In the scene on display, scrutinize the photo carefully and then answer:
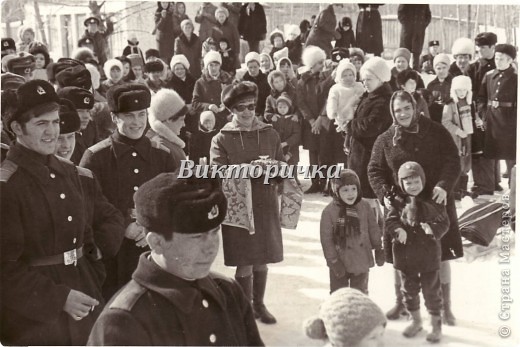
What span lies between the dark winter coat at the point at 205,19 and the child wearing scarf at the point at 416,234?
1310mm

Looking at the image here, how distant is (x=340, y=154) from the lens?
12.1 ft

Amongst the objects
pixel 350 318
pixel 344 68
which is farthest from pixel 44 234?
pixel 344 68

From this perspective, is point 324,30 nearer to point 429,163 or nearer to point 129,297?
point 429,163

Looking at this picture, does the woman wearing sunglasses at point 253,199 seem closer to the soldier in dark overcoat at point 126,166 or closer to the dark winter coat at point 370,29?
the soldier in dark overcoat at point 126,166

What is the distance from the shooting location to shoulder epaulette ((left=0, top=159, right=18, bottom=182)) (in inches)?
103

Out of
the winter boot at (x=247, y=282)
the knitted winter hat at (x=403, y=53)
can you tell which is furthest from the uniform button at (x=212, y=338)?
the knitted winter hat at (x=403, y=53)

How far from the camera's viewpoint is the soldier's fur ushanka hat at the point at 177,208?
205 cm

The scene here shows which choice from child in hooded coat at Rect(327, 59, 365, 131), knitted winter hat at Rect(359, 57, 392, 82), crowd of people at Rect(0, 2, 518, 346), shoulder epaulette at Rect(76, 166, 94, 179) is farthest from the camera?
child in hooded coat at Rect(327, 59, 365, 131)

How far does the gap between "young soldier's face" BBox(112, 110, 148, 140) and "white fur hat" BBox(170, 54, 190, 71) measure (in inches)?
55.3

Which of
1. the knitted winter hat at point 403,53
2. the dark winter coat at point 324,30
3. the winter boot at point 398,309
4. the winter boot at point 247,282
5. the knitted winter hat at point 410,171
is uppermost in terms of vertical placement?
the dark winter coat at point 324,30

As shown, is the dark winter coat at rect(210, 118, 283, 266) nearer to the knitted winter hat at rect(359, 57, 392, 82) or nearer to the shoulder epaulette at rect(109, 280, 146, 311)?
the knitted winter hat at rect(359, 57, 392, 82)

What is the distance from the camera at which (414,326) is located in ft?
10.6

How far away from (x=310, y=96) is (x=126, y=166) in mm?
1819

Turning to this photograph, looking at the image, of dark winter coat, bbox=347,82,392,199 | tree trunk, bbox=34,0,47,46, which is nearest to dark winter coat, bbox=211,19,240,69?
tree trunk, bbox=34,0,47,46
